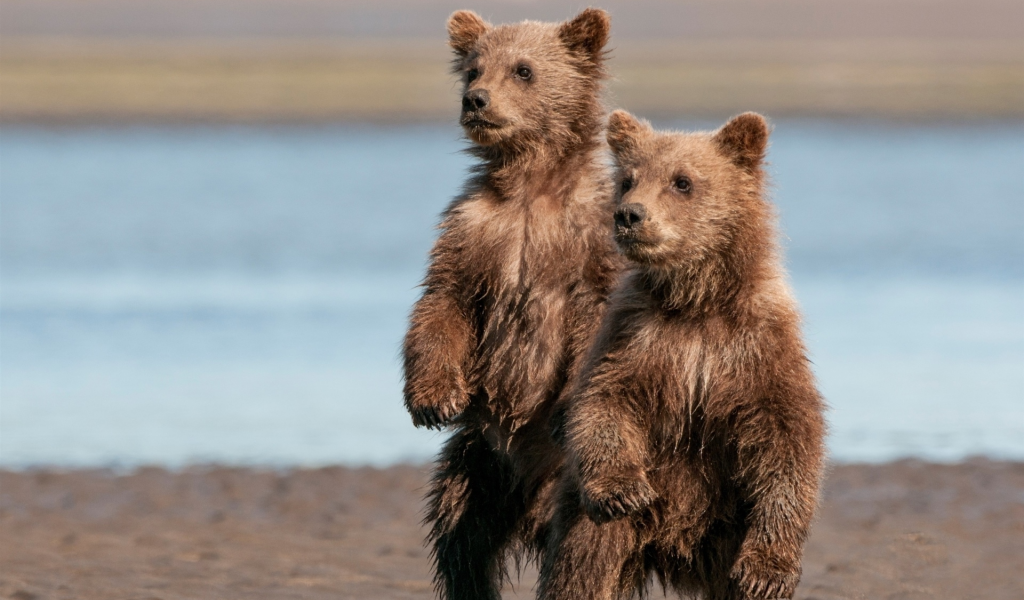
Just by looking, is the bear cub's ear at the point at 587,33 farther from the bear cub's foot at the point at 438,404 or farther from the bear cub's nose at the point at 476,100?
the bear cub's foot at the point at 438,404

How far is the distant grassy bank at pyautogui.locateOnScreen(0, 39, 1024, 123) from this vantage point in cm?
3616

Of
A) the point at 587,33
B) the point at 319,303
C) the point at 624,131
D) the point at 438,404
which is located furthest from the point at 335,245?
the point at 624,131

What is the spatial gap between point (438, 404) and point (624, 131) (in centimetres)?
135

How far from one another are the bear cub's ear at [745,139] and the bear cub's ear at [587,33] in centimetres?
104

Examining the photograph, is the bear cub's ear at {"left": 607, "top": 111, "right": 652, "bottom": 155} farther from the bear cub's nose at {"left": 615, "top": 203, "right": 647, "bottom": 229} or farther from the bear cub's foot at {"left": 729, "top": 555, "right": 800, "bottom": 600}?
the bear cub's foot at {"left": 729, "top": 555, "right": 800, "bottom": 600}

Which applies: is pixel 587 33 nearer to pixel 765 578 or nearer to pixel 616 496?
pixel 616 496

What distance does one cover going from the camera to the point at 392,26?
87.8 m

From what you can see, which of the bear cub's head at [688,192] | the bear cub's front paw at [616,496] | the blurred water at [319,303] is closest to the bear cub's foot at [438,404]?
the bear cub's front paw at [616,496]

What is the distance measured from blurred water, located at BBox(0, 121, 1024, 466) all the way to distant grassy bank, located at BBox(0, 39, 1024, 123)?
9.16 meters

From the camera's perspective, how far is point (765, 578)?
5.22 meters

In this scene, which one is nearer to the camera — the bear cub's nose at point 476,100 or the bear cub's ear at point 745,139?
the bear cub's ear at point 745,139

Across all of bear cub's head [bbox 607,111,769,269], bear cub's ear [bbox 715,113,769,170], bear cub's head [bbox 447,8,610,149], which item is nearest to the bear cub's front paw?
bear cub's head [bbox 607,111,769,269]

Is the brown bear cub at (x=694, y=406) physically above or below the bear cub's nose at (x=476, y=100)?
below

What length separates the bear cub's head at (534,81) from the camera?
6.30 m
